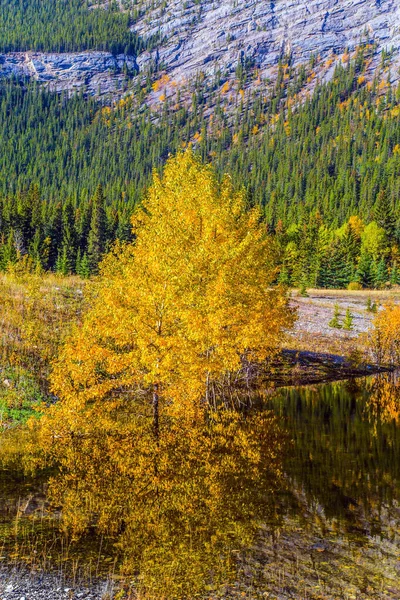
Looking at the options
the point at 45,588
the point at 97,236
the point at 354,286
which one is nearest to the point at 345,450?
the point at 45,588

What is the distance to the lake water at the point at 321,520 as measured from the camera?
10414mm

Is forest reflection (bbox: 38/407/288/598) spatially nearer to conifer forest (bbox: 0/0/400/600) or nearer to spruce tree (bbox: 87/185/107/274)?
conifer forest (bbox: 0/0/400/600)

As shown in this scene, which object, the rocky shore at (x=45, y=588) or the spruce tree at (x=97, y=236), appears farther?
the spruce tree at (x=97, y=236)

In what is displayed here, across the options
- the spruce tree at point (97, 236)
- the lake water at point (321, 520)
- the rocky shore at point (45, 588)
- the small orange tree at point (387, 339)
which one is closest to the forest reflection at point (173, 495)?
the lake water at point (321, 520)

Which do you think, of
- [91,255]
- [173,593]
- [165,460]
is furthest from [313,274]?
[173,593]

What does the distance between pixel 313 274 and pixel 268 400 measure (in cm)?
8078

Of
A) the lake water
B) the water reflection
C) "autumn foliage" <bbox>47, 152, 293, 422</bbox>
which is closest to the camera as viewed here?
the lake water

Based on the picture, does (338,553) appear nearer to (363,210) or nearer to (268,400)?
(268,400)

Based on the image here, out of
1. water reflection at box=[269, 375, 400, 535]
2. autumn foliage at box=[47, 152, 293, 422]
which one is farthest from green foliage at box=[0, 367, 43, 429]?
water reflection at box=[269, 375, 400, 535]

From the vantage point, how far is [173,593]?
9.88 metres

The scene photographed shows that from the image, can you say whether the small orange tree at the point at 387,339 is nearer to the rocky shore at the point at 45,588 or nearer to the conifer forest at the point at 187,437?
the conifer forest at the point at 187,437

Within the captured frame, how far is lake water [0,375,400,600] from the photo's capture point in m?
10.4

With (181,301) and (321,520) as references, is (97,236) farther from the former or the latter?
(321,520)

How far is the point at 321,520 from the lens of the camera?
44.5 ft
